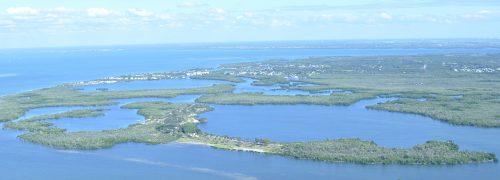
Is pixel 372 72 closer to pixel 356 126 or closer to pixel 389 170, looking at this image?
pixel 356 126

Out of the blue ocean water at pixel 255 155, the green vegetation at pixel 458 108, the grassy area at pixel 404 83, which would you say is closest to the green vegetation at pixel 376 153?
the blue ocean water at pixel 255 155

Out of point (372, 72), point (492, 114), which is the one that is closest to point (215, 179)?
point (492, 114)

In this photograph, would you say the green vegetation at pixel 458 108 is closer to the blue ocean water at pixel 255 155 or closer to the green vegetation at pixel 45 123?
the blue ocean water at pixel 255 155

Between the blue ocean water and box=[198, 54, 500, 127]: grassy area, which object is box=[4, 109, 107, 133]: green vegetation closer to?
the blue ocean water

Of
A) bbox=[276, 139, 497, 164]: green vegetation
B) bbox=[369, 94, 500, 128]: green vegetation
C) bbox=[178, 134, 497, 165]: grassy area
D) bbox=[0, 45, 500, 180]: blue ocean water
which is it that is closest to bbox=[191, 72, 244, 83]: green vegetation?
bbox=[369, 94, 500, 128]: green vegetation

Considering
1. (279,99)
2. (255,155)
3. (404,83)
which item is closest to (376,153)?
(255,155)
